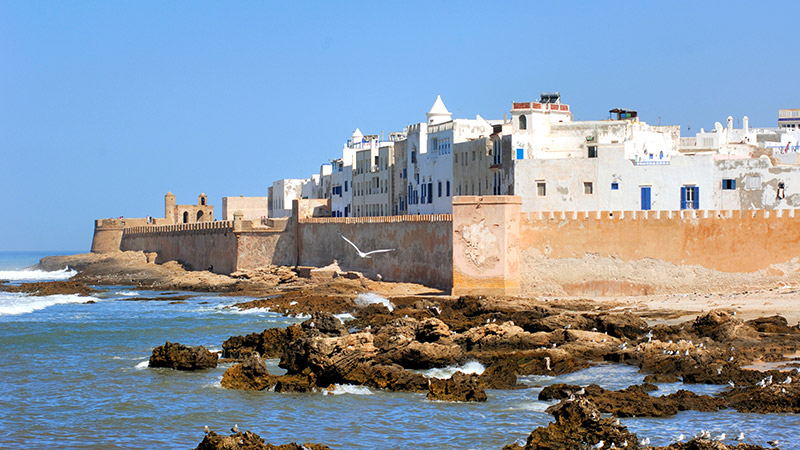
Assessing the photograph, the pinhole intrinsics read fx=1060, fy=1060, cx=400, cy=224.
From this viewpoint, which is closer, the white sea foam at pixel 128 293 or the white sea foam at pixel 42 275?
the white sea foam at pixel 128 293

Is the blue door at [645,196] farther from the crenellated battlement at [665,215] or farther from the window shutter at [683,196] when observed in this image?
the crenellated battlement at [665,215]

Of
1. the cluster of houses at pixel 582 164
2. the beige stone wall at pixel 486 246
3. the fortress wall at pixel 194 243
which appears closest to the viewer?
the beige stone wall at pixel 486 246

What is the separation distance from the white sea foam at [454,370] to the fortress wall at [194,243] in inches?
1125

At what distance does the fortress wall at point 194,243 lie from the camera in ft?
159

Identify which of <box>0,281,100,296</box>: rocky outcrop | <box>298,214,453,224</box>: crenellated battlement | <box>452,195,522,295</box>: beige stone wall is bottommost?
<box>0,281,100,296</box>: rocky outcrop

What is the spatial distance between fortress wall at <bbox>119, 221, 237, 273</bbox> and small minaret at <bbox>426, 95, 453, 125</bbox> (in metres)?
11.0

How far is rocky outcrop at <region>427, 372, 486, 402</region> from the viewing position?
16531 millimetres

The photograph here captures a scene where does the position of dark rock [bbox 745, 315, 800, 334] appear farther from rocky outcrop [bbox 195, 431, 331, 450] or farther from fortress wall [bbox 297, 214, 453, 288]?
rocky outcrop [bbox 195, 431, 331, 450]

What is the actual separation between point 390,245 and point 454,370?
19488 millimetres

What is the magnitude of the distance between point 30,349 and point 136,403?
30.5 feet

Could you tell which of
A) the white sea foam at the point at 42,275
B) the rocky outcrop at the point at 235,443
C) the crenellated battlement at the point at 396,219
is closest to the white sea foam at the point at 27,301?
the crenellated battlement at the point at 396,219

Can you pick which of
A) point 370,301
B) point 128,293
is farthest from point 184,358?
point 128,293

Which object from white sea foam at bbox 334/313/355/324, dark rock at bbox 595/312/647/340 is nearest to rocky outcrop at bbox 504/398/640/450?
dark rock at bbox 595/312/647/340

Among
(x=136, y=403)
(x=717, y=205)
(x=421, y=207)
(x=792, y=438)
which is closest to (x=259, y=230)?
Result: (x=421, y=207)
